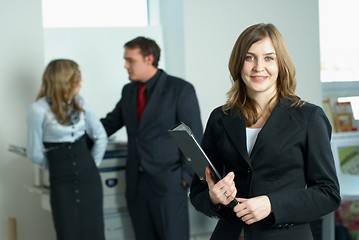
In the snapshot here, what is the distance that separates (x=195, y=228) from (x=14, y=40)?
1692mm

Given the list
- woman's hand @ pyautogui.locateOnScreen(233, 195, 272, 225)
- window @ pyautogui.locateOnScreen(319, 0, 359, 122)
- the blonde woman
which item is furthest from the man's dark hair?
woman's hand @ pyautogui.locateOnScreen(233, 195, 272, 225)

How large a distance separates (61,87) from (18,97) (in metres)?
0.62

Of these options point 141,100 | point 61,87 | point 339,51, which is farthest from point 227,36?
point 61,87

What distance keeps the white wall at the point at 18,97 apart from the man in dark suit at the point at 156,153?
0.69 m

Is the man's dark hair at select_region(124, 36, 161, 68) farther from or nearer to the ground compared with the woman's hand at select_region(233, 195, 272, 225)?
farther from the ground

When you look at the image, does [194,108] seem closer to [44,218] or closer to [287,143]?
[44,218]

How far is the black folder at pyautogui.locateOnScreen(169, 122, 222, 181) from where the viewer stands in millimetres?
1555

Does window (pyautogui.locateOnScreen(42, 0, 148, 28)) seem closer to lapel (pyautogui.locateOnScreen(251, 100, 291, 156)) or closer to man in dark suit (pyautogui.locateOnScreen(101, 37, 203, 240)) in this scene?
man in dark suit (pyautogui.locateOnScreen(101, 37, 203, 240))

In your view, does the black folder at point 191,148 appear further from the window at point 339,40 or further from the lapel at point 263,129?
the window at point 339,40

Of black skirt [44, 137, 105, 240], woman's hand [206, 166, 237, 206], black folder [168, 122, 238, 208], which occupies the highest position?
black folder [168, 122, 238, 208]

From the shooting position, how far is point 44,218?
13.4ft

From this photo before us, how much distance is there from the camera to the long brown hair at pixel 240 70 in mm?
1751

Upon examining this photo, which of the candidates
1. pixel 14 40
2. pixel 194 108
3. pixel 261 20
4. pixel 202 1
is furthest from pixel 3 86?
pixel 261 20

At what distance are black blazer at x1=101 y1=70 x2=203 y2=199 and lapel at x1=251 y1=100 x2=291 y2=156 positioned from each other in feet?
6.10
